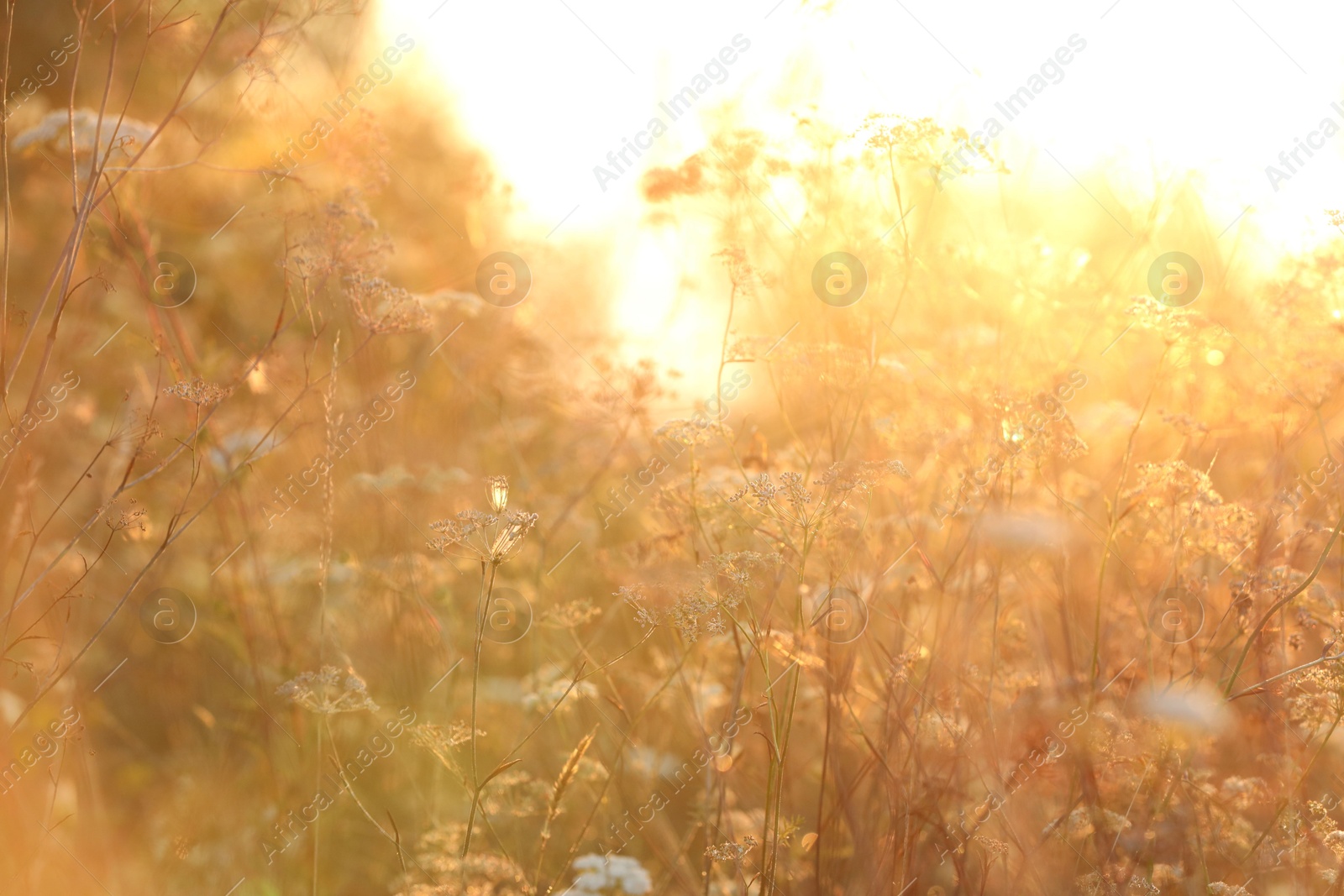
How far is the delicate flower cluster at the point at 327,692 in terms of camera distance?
219 cm

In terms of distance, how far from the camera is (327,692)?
2.26m

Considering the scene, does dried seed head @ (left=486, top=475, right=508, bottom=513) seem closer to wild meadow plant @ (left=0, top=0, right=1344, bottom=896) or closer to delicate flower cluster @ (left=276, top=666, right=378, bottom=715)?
wild meadow plant @ (left=0, top=0, right=1344, bottom=896)

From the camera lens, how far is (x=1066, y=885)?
2.39m

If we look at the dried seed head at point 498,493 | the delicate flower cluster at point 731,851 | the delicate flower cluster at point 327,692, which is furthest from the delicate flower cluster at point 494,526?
the delicate flower cluster at point 731,851

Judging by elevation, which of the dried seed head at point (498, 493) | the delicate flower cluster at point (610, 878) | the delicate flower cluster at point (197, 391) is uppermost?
the delicate flower cluster at point (197, 391)

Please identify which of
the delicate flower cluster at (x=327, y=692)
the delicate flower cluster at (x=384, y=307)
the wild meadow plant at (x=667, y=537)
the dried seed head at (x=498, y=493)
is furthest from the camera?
the delicate flower cluster at (x=384, y=307)

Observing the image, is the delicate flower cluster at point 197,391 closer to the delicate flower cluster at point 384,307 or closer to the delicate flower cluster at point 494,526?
the delicate flower cluster at point 384,307

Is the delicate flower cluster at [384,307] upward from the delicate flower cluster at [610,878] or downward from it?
upward

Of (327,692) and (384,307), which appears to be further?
(384,307)

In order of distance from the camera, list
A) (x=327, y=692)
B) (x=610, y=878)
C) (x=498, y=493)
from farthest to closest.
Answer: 1. (x=610, y=878)
2. (x=327, y=692)
3. (x=498, y=493)

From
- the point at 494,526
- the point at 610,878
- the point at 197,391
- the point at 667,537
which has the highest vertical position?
the point at 197,391

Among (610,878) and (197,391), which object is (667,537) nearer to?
(610,878)

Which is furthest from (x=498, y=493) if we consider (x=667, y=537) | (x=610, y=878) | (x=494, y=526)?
(x=610, y=878)

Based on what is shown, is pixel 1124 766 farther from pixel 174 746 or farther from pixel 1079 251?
pixel 174 746
